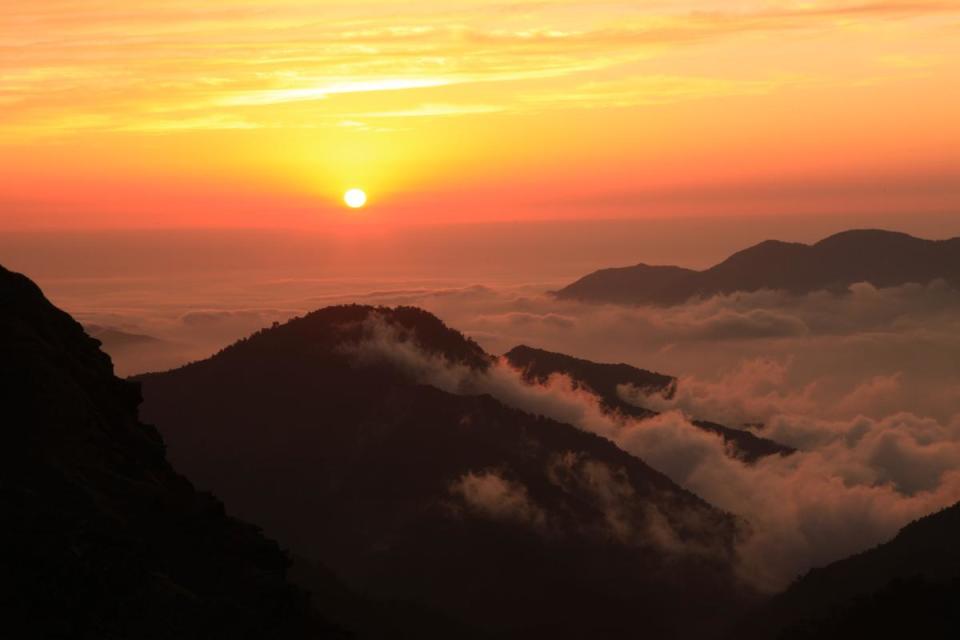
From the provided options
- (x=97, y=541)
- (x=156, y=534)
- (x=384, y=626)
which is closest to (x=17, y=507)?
(x=97, y=541)

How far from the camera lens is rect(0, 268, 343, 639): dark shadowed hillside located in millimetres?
75375

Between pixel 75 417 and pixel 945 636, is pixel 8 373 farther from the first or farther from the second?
pixel 945 636

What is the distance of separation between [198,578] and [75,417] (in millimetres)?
12780

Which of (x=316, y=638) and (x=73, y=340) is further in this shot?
(x=73, y=340)

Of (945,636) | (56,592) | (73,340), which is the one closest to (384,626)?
(945,636)

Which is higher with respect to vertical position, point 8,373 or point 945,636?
point 8,373

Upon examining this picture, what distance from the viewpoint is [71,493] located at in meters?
84.4

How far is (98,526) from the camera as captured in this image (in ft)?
267

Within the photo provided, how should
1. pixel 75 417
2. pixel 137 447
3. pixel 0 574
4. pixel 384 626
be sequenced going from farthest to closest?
pixel 384 626 → pixel 137 447 → pixel 75 417 → pixel 0 574

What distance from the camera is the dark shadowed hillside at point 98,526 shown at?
2968 inches

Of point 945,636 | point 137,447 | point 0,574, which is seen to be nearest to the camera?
point 0,574

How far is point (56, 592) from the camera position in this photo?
74.6m

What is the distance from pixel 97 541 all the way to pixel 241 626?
34.7 feet

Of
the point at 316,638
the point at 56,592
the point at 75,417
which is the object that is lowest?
the point at 316,638
